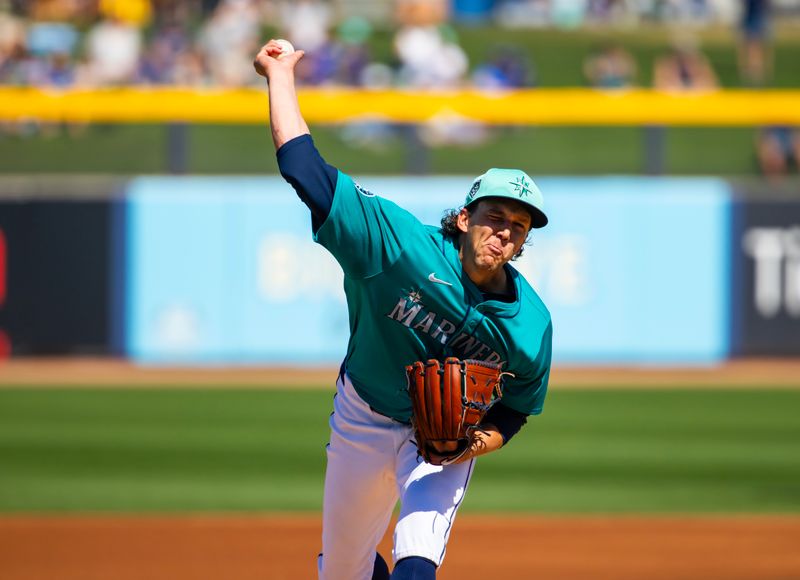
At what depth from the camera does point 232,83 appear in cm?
1647

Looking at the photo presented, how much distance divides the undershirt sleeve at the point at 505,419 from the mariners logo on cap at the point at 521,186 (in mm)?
819

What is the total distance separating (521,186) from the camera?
4328 millimetres

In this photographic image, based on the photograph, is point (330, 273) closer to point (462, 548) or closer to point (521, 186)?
point (462, 548)

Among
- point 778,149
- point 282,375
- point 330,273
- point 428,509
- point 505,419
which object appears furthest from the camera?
point 778,149

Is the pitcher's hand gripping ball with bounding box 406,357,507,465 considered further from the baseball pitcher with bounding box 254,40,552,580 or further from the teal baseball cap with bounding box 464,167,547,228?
the teal baseball cap with bounding box 464,167,547,228

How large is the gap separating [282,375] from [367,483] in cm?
963

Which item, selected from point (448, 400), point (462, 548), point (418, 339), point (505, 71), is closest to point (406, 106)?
point (505, 71)

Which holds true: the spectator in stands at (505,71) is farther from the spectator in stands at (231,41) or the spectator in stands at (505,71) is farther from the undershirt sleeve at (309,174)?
the undershirt sleeve at (309,174)

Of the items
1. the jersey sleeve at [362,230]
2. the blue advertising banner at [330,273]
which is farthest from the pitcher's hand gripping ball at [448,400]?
the blue advertising banner at [330,273]

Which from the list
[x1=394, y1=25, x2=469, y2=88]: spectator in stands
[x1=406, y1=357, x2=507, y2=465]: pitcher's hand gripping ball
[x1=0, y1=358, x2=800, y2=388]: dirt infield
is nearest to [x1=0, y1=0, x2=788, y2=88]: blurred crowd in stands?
[x1=394, y1=25, x2=469, y2=88]: spectator in stands

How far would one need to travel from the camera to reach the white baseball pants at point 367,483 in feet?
15.0

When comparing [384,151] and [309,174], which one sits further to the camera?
[384,151]

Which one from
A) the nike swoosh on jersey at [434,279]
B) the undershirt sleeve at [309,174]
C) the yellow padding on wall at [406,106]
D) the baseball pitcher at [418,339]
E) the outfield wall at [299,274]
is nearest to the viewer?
the undershirt sleeve at [309,174]

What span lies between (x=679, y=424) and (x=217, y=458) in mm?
4009
